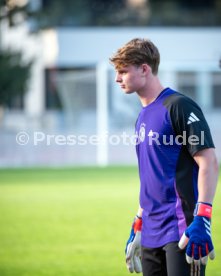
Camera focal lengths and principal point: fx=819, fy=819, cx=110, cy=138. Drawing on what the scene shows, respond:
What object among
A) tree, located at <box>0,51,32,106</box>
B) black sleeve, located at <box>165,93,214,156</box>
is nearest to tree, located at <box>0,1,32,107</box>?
tree, located at <box>0,51,32,106</box>

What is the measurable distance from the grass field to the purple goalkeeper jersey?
3369 mm

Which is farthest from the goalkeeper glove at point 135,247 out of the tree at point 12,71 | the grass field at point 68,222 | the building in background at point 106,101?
the tree at point 12,71

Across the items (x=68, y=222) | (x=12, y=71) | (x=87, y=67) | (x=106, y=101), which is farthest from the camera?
(x=87, y=67)

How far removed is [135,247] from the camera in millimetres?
4766

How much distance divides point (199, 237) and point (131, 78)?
0.95 meters

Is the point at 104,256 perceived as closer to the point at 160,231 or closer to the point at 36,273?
the point at 36,273

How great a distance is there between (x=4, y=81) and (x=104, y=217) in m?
23.1

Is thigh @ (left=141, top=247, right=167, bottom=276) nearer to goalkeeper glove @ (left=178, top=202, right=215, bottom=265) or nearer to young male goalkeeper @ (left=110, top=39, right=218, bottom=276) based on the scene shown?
young male goalkeeper @ (left=110, top=39, right=218, bottom=276)

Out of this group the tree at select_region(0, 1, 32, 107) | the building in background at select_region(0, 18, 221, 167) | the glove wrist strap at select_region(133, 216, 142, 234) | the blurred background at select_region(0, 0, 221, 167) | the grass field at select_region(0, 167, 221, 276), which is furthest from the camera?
the tree at select_region(0, 1, 32, 107)

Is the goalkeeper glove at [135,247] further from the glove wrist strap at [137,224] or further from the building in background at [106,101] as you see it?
the building in background at [106,101]

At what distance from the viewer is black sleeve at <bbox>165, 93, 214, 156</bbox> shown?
4129 mm

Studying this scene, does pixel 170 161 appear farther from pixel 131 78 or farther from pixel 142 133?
pixel 131 78

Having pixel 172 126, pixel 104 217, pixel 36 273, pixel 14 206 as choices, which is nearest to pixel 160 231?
pixel 172 126

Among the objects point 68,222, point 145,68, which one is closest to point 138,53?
point 145,68
